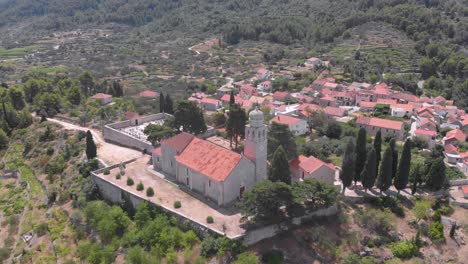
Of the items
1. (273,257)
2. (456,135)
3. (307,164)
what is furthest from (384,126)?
A: (273,257)

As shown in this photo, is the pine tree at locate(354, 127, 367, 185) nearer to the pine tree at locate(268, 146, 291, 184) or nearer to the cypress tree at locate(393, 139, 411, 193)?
the cypress tree at locate(393, 139, 411, 193)

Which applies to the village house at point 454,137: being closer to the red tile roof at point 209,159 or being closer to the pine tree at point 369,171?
the pine tree at point 369,171

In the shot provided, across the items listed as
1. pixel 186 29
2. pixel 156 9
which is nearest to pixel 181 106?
pixel 186 29

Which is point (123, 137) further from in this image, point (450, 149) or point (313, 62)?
point (313, 62)

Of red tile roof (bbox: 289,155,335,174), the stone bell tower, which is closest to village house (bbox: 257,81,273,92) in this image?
red tile roof (bbox: 289,155,335,174)

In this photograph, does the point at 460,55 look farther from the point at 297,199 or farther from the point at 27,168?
the point at 27,168

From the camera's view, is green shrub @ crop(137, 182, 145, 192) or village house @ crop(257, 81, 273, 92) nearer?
green shrub @ crop(137, 182, 145, 192)
